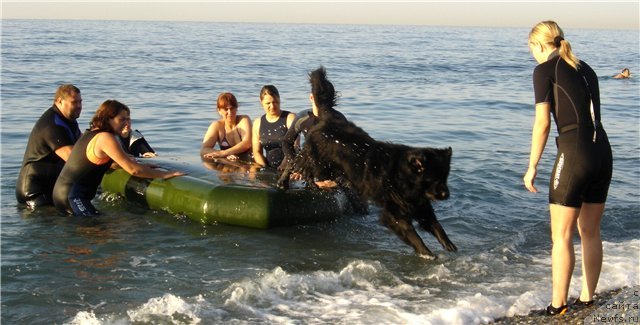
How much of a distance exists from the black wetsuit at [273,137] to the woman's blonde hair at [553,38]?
400 cm

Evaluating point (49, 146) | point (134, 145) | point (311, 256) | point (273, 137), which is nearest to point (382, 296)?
point (311, 256)

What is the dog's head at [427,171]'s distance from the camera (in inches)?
255

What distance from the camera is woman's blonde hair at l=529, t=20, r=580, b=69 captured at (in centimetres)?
485

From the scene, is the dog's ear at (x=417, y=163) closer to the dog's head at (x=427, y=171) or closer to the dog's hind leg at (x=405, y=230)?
the dog's head at (x=427, y=171)

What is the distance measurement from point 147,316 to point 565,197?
3179 millimetres

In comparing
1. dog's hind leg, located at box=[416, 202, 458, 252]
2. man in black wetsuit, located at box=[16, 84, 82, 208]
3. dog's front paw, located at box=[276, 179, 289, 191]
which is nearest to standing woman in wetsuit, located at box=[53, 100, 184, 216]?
man in black wetsuit, located at box=[16, 84, 82, 208]

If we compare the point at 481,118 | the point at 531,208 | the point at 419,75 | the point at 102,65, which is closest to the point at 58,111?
the point at 531,208

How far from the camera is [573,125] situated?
4914 millimetres

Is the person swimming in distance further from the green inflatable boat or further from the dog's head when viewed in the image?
the dog's head

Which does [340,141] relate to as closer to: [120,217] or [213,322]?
[213,322]

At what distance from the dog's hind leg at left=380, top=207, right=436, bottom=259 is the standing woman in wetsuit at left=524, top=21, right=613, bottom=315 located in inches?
76.6

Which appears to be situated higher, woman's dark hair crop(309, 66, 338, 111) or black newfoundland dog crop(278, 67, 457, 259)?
woman's dark hair crop(309, 66, 338, 111)

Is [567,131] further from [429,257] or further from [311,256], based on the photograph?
[311,256]

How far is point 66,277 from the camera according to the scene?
21.1 feet
